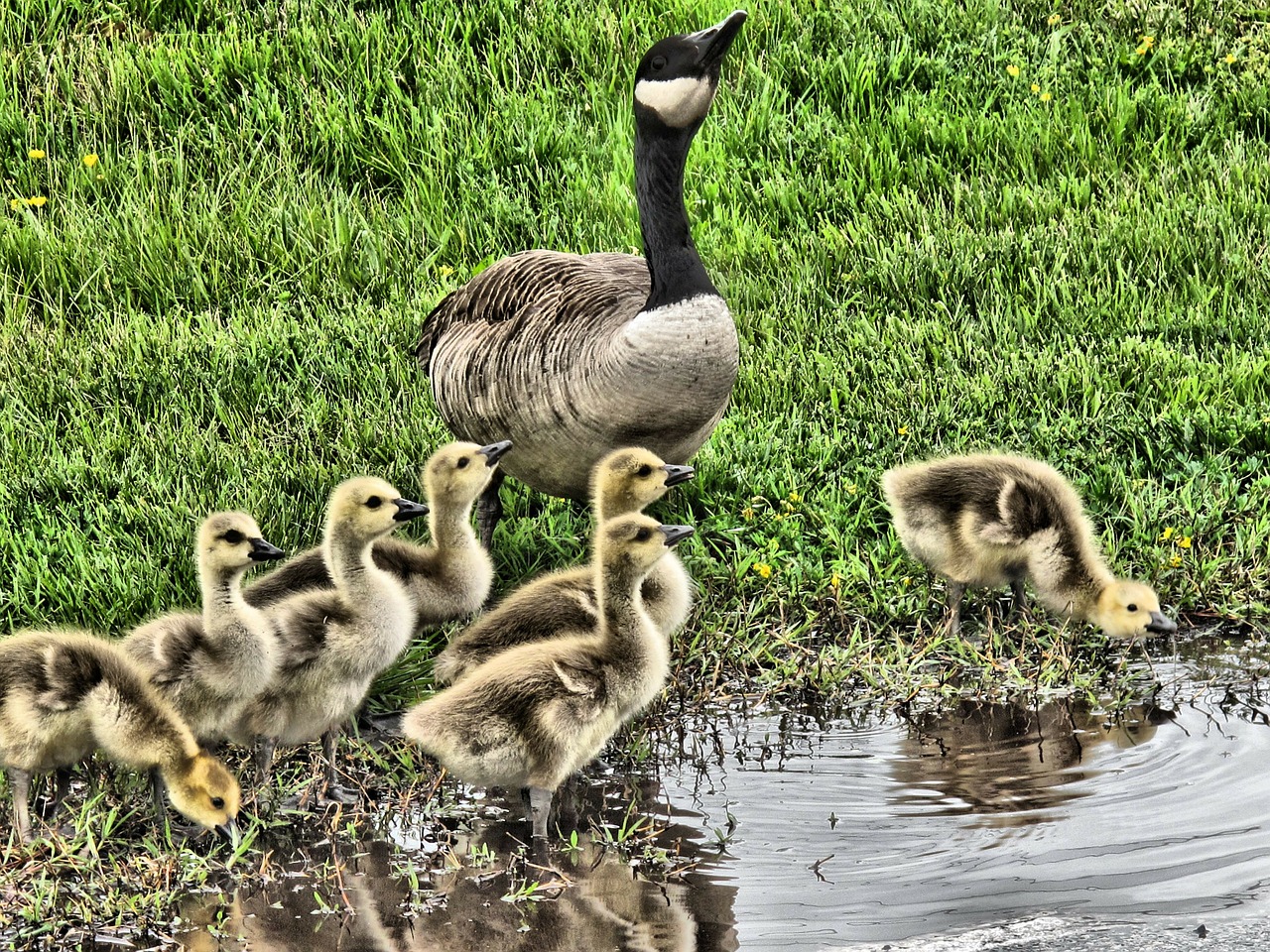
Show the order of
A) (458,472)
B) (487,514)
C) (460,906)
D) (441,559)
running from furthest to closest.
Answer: (487,514) < (441,559) < (458,472) < (460,906)

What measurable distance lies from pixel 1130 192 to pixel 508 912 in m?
6.82

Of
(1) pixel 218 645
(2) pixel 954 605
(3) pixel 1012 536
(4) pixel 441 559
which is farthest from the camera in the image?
(2) pixel 954 605

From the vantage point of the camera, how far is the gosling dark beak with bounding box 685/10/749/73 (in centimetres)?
659

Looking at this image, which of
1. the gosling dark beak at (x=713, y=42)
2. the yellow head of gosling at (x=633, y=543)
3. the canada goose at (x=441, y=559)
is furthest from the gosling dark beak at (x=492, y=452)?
the gosling dark beak at (x=713, y=42)

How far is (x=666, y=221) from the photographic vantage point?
674 cm

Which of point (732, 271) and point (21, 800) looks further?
point (732, 271)

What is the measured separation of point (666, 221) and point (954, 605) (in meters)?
1.85

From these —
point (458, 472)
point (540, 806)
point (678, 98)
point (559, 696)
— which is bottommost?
point (540, 806)

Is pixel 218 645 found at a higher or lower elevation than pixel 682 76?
lower

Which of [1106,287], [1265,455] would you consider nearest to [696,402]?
[1265,455]

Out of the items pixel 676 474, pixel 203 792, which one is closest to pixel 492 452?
pixel 676 474

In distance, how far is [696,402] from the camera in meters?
6.45

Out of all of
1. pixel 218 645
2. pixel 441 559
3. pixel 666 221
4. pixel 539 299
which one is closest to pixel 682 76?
pixel 666 221

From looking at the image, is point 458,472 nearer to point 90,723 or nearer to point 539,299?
point 539,299
